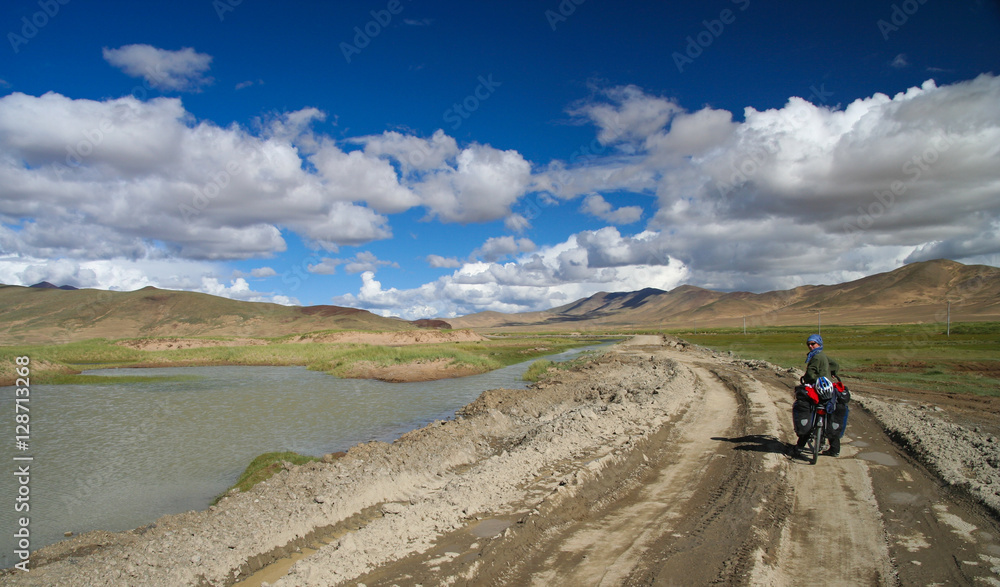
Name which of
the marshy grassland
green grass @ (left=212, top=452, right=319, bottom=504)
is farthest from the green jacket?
the marshy grassland

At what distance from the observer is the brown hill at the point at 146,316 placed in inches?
3514

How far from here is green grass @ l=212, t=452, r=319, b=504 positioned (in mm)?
9633

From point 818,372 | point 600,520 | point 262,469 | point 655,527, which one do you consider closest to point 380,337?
point 262,469

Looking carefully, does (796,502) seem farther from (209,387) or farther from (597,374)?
(209,387)

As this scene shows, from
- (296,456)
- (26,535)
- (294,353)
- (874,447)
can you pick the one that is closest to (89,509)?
(26,535)

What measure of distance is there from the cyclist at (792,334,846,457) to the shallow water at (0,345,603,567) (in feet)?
34.8

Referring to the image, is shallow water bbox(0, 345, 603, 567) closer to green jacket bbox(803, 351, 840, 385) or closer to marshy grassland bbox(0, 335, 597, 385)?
marshy grassland bbox(0, 335, 597, 385)

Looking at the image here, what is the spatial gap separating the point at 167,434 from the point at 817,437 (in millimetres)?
16885

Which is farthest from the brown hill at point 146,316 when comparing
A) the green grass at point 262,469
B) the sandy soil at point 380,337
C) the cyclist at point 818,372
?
the cyclist at point 818,372

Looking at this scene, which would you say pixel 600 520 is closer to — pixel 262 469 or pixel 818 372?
pixel 818 372

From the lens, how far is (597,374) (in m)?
26.3

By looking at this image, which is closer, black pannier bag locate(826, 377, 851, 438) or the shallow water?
black pannier bag locate(826, 377, 851, 438)

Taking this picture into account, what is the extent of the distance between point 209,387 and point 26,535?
20863mm

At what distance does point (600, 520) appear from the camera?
6.26 meters
